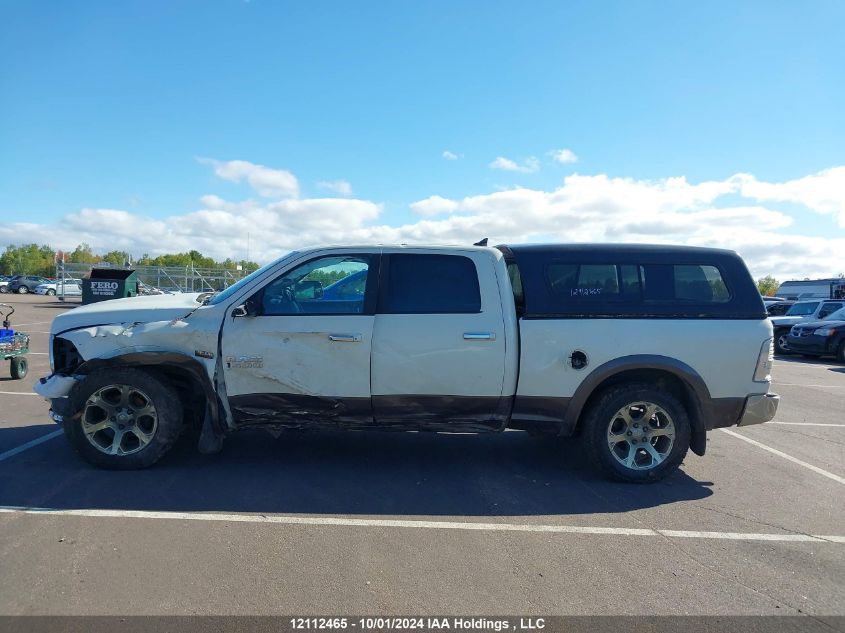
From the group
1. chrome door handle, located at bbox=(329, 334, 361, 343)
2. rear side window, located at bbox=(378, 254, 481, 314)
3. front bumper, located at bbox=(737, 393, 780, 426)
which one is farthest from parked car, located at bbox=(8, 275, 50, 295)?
front bumper, located at bbox=(737, 393, 780, 426)

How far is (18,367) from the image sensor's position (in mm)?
8547

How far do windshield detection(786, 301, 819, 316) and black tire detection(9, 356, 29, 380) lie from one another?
21881 mm

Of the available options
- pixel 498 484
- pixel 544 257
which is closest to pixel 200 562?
pixel 498 484

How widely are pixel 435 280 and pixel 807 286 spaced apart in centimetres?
4002

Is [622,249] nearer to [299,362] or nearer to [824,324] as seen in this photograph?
[299,362]

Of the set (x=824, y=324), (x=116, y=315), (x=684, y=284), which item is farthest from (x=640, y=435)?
(x=824, y=324)

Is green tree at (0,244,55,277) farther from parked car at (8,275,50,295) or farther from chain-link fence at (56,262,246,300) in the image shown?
chain-link fence at (56,262,246,300)

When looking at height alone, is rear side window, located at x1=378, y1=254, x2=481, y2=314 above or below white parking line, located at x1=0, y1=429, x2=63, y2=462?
above

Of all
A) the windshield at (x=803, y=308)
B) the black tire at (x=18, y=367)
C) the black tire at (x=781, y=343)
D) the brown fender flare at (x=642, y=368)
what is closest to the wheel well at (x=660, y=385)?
the brown fender flare at (x=642, y=368)

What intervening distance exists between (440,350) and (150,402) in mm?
2446

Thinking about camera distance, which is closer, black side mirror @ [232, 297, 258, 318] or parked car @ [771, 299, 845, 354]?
black side mirror @ [232, 297, 258, 318]

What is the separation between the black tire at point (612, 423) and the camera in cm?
474

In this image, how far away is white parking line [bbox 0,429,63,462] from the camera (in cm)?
499

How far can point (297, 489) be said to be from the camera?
4.46 metres
